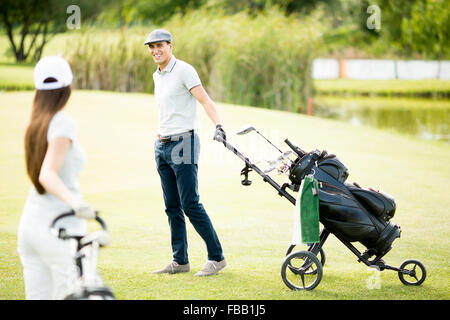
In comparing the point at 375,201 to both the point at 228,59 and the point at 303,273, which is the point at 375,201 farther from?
the point at 228,59

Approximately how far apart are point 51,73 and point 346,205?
2184 millimetres

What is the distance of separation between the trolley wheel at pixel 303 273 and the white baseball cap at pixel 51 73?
206 centimetres

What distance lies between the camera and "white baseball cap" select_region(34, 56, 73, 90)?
9.98ft

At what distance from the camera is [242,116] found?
1614cm

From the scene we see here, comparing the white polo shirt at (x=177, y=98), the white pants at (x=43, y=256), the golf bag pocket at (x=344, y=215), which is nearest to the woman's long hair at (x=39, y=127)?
the white pants at (x=43, y=256)

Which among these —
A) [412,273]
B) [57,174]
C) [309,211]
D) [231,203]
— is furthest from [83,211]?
[231,203]

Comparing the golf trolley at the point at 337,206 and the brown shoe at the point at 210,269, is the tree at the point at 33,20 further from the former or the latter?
the golf trolley at the point at 337,206

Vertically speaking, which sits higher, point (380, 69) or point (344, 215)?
point (380, 69)

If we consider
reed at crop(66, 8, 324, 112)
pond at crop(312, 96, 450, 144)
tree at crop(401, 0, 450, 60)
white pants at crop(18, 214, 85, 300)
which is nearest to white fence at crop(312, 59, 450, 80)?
tree at crop(401, 0, 450, 60)

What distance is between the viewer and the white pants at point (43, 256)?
3018 mm

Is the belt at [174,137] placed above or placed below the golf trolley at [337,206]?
above

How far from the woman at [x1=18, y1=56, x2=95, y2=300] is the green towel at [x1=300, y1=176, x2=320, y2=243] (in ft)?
5.33

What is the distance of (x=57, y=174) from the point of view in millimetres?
2945
